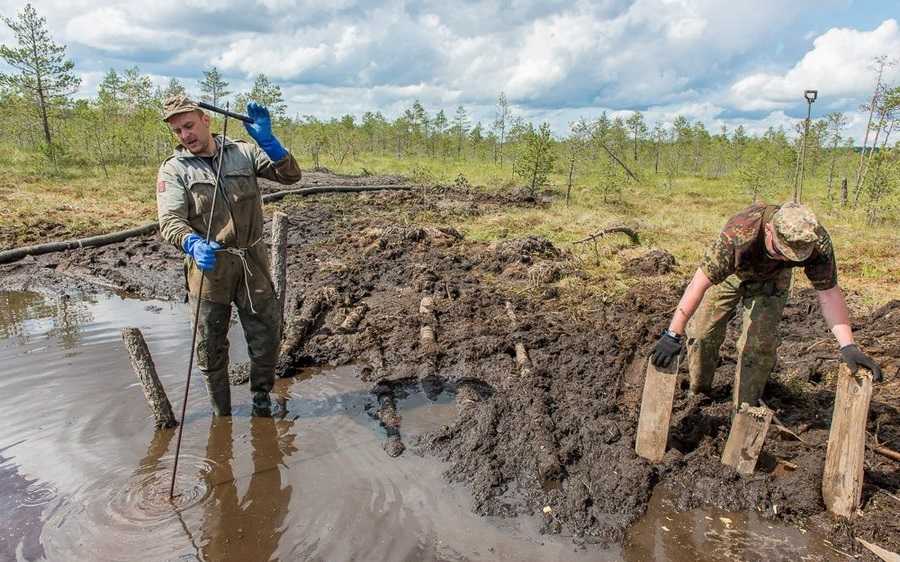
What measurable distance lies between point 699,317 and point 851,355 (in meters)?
1.20

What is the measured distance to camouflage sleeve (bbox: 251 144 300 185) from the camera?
409 centimetres

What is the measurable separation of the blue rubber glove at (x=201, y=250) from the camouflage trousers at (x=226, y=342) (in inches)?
20.9

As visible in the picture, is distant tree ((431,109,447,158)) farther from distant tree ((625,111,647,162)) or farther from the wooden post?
the wooden post

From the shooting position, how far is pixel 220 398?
4.51m

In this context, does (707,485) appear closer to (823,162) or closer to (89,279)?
(89,279)

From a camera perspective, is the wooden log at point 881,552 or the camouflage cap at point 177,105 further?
the camouflage cap at point 177,105

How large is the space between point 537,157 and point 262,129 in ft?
50.0

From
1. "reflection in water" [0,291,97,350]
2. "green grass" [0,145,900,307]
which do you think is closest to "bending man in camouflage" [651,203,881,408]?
"green grass" [0,145,900,307]

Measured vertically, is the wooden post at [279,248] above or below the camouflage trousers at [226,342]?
above

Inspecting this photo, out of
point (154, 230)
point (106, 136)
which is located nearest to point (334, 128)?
point (106, 136)

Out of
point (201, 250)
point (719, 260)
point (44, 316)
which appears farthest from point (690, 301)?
point (44, 316)

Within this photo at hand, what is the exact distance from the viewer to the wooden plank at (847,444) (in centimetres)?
313

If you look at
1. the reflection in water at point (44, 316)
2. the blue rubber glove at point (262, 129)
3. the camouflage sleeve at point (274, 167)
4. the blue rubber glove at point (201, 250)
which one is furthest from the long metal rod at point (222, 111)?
the reflection in water at point (44, 316)

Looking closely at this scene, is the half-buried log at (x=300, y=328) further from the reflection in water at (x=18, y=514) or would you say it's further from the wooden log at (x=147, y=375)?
the reflection in water at (x=18, y=514)
